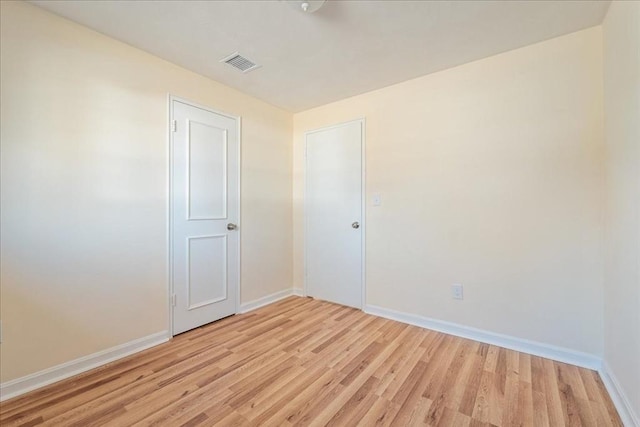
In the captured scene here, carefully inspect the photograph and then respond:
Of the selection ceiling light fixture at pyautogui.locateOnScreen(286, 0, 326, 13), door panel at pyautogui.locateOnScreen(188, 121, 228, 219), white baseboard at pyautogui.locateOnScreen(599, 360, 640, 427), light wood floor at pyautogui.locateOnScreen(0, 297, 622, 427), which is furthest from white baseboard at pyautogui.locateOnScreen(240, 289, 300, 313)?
white baseboard at pyautogui.locateOnScreen(599, 360, 640, 427)

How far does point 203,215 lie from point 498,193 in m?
2.58

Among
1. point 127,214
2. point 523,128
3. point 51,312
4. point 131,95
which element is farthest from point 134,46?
point 523,128

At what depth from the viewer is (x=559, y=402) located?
5.06 feet

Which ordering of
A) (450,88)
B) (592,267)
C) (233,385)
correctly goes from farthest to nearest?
(450,88) < (592,267) < (233,385)

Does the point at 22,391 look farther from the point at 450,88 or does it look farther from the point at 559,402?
the point at 450,88

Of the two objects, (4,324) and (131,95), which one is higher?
Result: (131,95)

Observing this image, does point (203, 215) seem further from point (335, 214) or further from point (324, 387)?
point (324, 387)

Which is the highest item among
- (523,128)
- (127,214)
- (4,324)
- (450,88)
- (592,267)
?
(450,88)

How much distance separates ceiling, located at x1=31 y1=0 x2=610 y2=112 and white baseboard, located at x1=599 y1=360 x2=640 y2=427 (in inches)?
88.5

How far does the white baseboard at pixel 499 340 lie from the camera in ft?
6.20

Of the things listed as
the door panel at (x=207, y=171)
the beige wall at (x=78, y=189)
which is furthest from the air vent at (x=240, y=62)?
the door panel at (x=207, y=171)

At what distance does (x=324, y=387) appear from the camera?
168 centimetres

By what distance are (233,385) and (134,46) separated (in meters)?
2.56

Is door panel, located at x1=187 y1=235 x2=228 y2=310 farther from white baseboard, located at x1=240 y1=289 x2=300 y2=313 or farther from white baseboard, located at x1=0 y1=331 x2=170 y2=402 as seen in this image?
white baseboard, located at x1=0 y1=331 x2=170 y2=402
